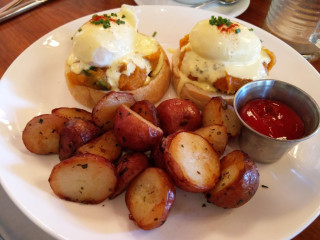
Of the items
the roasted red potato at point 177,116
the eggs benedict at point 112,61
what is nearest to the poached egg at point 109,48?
the eggs benedict at point 112,61

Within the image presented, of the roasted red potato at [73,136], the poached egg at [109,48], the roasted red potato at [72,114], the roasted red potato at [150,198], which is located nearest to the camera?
the roasted red potato at [150,198]

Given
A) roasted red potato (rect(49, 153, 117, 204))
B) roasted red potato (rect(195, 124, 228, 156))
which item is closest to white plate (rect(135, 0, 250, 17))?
roasted red potato (rect(195, 124, 228, 156))

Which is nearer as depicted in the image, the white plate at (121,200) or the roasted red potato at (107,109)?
the white plate at (121,200)

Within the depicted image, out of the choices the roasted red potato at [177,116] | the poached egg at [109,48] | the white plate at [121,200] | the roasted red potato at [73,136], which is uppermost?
the poached egg at [109,48]

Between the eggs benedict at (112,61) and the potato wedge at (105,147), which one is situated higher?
the eggs benedict at (112,61)

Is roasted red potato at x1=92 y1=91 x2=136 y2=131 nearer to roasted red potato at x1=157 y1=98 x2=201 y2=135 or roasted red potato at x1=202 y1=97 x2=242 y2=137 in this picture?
roasted red potato at x1=157 y1=98 x2=201 y2=135

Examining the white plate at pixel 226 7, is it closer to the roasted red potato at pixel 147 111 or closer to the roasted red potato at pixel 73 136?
the roasted red potato at pixel 147 111

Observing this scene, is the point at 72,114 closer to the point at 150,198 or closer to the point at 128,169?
the point at 128,169

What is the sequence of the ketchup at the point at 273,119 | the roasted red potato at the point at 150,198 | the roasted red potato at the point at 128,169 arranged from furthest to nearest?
the ketchup at the point at 273,119, the roasted red potato at the point at 128,169, the roasted red potato at the point at 150,198
